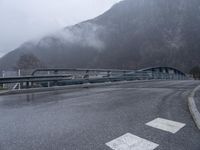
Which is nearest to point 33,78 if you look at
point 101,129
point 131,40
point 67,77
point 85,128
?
point 67,77

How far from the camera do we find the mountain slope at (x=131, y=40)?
126562mm

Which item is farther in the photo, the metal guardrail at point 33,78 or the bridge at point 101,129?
the metal guardrail at point 33,78

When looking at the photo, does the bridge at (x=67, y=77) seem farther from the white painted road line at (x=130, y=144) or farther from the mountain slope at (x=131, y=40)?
the mountain slope at (x=131, y=40)


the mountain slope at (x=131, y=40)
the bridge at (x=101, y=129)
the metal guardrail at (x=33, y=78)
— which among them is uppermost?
the mountain slope at (x=131, y=40)

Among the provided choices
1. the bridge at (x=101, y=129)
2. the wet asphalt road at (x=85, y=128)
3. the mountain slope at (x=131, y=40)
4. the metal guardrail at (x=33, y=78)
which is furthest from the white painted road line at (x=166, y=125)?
the mountain slope at (x=131, y=40)

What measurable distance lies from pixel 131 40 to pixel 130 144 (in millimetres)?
146002

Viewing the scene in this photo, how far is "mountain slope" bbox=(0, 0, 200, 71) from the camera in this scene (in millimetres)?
126562

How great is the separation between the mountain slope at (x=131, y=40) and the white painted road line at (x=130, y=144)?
119 metres

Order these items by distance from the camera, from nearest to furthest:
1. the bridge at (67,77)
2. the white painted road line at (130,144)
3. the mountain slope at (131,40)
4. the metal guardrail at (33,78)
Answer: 1. the white painted road line at (130,144)
2. the metal guardrail at (33,78)
3. the bridge at (67,77)
4. the mountain slope at (131,40)

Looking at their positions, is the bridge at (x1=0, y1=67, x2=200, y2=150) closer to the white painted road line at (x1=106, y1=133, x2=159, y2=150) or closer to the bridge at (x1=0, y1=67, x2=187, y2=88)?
the white painted road line at (x1=106, y1=133, x2=159, y2=150)

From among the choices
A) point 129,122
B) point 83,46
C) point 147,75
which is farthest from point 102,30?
point 129,122

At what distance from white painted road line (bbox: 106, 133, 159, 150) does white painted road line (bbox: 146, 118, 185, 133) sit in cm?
65

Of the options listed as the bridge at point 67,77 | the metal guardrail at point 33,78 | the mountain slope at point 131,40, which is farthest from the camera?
the mountain slope at point 131,40

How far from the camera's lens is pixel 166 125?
3.21 metres
